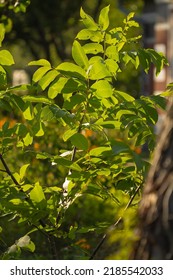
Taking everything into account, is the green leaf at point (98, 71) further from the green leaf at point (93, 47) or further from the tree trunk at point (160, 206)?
the tree trunk at point (160, 206)

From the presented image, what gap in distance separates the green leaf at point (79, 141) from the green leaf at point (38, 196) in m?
0.32

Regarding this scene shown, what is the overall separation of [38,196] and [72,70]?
0.75 m

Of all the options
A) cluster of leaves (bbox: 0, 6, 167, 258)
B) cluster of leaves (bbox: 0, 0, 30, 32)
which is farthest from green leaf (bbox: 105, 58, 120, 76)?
cluster of leaves (bbox: 0, 0, 30, 32)

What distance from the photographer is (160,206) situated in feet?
10.2

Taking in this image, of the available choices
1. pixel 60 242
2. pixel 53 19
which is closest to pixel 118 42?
pixel 60 242

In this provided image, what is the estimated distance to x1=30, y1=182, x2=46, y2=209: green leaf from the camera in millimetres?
4840

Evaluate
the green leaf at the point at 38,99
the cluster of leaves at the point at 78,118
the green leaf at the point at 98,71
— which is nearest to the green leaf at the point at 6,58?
the cluster of leaves at the point at 78,118

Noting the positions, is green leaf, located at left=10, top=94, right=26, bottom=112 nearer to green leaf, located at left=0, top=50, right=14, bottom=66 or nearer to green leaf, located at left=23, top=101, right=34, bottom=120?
green leaf, located at left=23, top=101, right=34, bottom=120

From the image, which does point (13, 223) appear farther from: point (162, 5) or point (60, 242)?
point (162, 5)

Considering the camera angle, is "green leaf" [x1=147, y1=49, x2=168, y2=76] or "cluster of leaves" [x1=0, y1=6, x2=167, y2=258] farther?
"green leaf" [x1=147, y1=49, x2=168, y2=76]

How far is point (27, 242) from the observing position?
477 centimetres

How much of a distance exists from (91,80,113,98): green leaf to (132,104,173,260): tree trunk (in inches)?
69.2

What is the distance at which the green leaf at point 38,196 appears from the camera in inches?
191

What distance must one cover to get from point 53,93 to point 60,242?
466 centimetres
